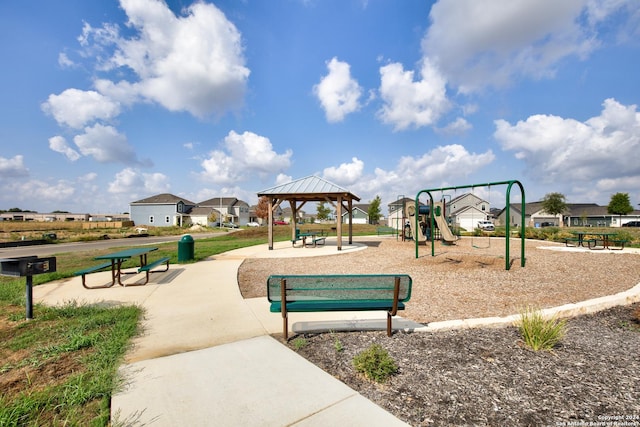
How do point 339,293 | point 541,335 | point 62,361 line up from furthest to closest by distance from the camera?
point 339,293 → point 541,335 → point 62,361

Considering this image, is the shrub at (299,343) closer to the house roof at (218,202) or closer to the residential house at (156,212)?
the residential house at (156,212)

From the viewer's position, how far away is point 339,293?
3.63 meters

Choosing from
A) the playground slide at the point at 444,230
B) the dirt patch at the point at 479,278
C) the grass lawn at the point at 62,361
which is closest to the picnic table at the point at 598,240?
the dirt patch at the point at 479,278

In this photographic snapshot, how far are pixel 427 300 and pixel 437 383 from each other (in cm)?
306

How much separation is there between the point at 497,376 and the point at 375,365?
3.87 feet

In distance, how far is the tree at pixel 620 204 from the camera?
178ft

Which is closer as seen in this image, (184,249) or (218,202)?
(184,249)

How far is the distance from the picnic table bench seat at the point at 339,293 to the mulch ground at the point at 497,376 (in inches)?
16.9

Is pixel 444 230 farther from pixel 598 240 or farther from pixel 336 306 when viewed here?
pixel 336 306

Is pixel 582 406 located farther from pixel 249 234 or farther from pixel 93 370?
pixel 249 234

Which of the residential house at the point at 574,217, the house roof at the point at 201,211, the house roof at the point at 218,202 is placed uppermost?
the house roof at the point at 218,202

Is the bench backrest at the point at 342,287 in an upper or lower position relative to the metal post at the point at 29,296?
upper

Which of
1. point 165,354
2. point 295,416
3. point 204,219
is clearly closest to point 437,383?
point 295,416

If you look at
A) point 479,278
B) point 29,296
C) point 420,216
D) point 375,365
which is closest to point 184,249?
point 29,296
